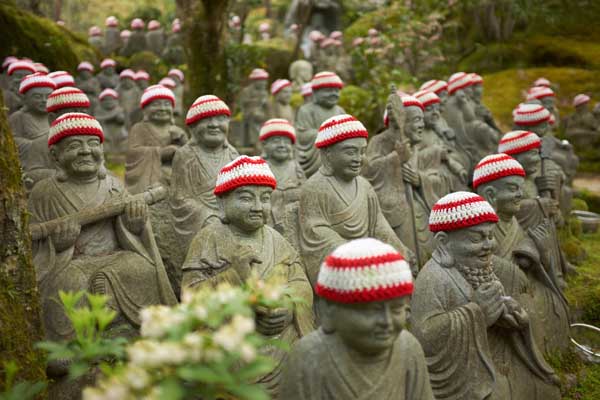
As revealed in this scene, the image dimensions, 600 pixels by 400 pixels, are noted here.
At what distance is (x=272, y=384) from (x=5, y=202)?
6.79ft

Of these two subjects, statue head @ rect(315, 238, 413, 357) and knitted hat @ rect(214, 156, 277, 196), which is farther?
knitted hat @ rect(214, 156, 277, 196)

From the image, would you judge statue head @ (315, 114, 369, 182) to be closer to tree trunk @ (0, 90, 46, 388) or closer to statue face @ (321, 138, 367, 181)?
statue face @ (321, 138, 367, 181)

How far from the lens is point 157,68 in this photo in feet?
76.3

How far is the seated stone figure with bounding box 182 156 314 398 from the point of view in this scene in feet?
15.9

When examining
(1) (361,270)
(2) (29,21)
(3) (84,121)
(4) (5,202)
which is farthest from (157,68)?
(1) (361,270)

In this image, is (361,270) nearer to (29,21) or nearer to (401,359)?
(401,359)

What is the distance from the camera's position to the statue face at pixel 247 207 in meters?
4.89

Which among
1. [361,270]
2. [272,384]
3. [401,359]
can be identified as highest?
[361,270]

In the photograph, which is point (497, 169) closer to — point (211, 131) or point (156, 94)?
point (211, 131)

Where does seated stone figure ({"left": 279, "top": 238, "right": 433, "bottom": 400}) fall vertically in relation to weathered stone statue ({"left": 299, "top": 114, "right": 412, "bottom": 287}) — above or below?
above

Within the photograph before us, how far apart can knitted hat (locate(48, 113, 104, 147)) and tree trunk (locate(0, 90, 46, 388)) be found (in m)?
1.39

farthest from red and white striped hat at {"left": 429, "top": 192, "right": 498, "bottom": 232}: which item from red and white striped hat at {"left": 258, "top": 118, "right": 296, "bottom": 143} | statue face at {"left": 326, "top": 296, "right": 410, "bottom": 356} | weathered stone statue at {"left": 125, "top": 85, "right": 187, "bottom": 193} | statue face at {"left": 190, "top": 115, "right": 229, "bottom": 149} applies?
weathered stone statue at {"left": 125, "top": 85, "right": 187, "bottom": 193}

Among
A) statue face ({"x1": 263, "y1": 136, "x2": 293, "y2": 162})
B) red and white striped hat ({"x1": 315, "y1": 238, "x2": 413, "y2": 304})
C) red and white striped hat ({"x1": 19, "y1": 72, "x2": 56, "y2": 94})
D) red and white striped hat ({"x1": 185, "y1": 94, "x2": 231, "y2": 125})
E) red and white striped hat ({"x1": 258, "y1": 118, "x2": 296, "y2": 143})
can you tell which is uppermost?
red and white striped hat ({"x1": 315, "y1": 238, "x2": 413, "y2": 304})

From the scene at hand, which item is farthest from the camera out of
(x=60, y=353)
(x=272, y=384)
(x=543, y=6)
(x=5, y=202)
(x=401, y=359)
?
(x=543, y=6)
